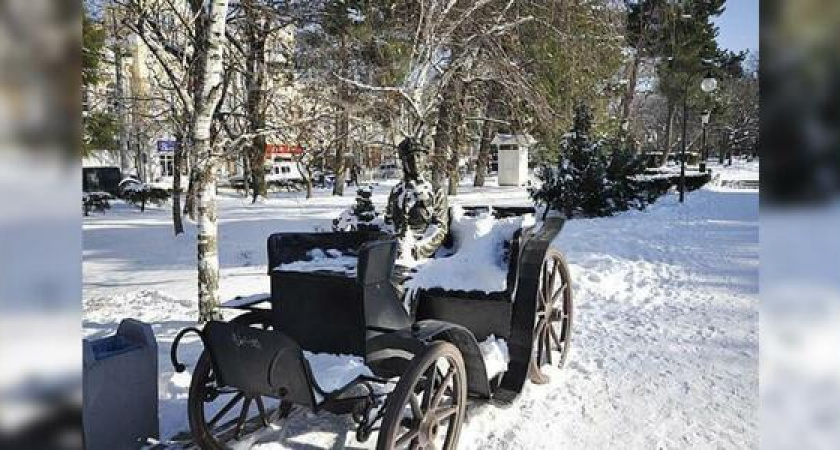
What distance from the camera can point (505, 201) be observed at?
18.7 m

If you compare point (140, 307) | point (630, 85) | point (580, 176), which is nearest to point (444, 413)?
point (140, 307)

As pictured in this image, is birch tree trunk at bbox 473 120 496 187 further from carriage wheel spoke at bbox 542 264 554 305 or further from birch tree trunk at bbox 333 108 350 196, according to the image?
carriage wheel spoke at bbox 542 264 554 305

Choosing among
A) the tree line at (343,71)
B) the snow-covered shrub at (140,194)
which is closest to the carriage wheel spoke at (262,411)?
the tree line at (343,71)

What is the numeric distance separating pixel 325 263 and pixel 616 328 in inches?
125

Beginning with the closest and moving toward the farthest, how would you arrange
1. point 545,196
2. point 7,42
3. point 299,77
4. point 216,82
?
point 7,42
point 216,82
point 299,77
point 545,196

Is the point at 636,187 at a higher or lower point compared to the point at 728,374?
higher

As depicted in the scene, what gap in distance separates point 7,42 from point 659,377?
4368mm

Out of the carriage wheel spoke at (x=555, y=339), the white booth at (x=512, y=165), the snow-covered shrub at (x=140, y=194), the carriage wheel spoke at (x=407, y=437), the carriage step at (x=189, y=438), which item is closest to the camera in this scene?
the carriage wheel spoke at (x=407, y=437)

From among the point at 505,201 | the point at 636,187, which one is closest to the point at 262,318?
the point at 636,187

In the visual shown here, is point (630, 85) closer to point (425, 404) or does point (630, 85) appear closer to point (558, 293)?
point (558, 293)

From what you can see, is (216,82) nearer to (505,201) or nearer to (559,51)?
(559,51)

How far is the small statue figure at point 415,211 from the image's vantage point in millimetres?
4402

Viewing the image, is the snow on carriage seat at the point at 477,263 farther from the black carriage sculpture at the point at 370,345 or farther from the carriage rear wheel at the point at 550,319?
the carriage rear wheel at the point at 550,319

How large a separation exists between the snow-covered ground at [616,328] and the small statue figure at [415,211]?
3.95 feet
